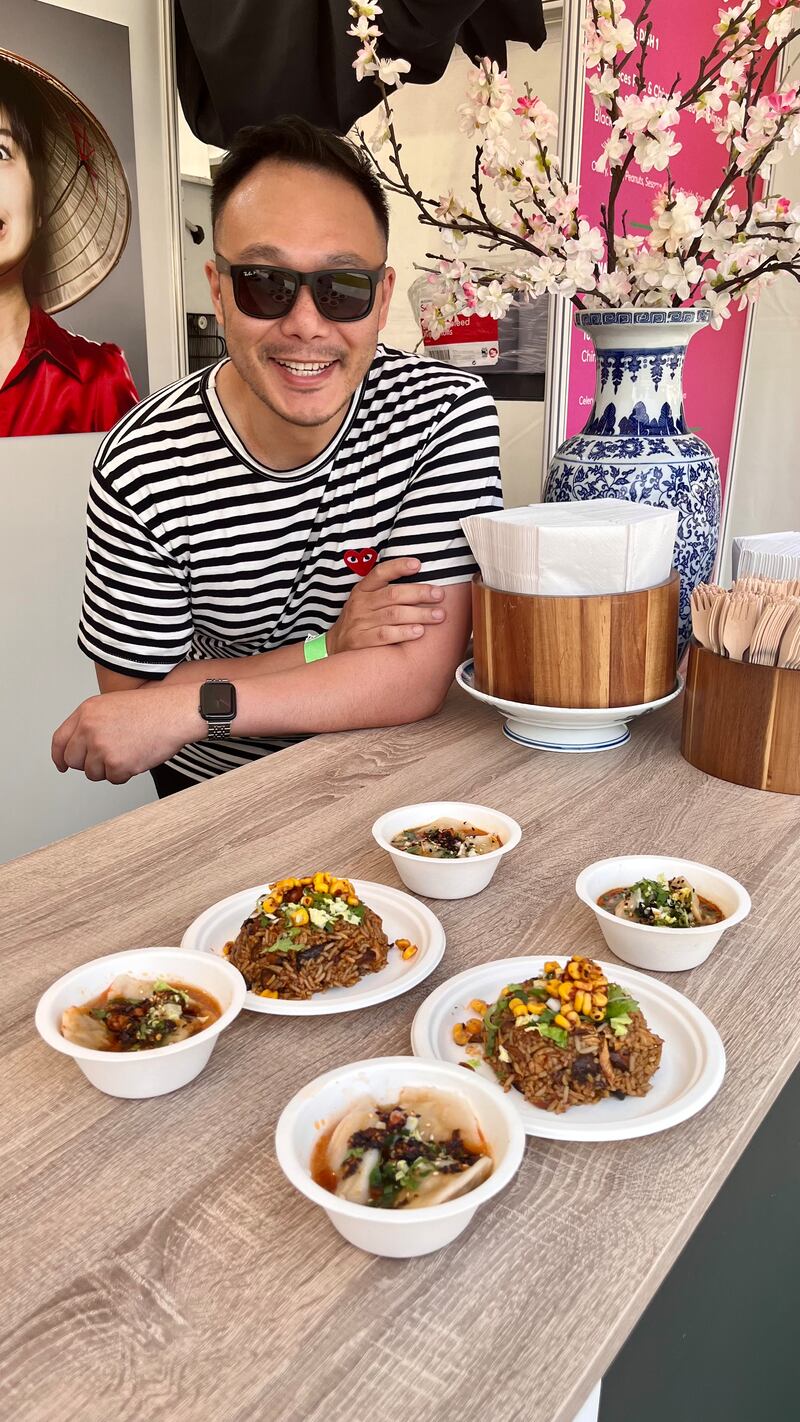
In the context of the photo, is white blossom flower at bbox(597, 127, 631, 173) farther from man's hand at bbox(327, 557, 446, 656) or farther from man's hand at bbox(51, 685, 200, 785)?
man's hand at bbox(51, 685, 200, 785)

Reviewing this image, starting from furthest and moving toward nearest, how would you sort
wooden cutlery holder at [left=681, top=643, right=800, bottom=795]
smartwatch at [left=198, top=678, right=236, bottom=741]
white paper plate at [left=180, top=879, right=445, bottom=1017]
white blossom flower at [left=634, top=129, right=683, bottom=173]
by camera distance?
smartwatch at [left=198, top=678, right=236, bottom=741] < white blossom flower at [left=634, top=129, right=683, bottom=173] < wooden cutlery holder at [left=681, top=643, right=800, bottom=795] < white paper plate at [left=180, top=879, right=445, bottom=1017]

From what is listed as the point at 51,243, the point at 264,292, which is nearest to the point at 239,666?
the point at 264,292

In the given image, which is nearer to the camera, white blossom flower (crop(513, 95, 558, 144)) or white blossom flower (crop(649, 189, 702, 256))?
white blossom flower (crop(649, 189, 702, 256))

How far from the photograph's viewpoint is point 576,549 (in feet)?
4.57

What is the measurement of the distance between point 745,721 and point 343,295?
1.01m

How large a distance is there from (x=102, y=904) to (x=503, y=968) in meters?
0.44

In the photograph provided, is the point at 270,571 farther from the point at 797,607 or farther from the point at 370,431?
the point at 797,607

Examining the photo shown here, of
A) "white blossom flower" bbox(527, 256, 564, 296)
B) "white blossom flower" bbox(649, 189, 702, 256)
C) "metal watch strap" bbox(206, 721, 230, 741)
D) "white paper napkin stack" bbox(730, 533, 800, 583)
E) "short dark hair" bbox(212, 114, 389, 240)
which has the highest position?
"short dark hair" bbox(212, 114, 389, 240)

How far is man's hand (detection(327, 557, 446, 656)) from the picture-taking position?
5.58 ft

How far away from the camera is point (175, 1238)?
26.0 inches

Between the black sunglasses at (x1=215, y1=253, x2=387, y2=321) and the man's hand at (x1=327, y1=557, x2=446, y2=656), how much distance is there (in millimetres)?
448

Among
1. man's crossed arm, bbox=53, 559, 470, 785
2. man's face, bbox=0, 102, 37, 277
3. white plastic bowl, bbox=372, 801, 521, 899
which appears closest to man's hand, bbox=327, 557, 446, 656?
man's crossed arm, bbox=53, 559, 470, 785

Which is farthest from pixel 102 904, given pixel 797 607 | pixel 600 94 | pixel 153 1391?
pixel 600 94

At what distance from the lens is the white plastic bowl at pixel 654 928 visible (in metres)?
0.92
